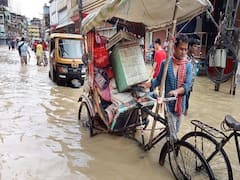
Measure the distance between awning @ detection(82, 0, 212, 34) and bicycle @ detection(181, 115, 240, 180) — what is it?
1.69m

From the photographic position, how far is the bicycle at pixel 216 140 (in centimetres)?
296

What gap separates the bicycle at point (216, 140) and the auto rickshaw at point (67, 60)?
7.19 metres

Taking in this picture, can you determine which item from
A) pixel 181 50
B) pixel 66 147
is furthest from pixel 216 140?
pixel 66 147

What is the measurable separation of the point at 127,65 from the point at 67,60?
5.90 metres

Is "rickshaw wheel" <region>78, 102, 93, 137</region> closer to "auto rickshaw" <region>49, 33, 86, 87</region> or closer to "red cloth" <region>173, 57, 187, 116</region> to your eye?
"red cloth" <region>173, 57, 187, 116</region>

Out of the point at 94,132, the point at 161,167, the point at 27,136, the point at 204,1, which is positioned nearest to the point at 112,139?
the point at 94,132

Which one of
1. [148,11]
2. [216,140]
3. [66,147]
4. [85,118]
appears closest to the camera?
[216,140]

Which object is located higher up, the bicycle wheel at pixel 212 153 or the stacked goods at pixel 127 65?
the stacked goods at pixel 127 65

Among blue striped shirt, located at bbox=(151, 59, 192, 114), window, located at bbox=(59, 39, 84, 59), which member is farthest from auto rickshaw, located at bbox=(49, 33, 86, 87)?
blue striped shirt, located at bbox=(151, 59, 192, 114)

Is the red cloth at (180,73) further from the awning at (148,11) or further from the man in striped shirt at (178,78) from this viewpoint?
the awning at (148,11)

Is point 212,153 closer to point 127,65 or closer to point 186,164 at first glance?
point 186,164

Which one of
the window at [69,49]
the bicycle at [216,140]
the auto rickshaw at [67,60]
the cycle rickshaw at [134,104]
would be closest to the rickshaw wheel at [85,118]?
the cycle rickshaw at [134,104]

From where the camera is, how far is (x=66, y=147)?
472 cm

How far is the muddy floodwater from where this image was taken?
3.83 meters
